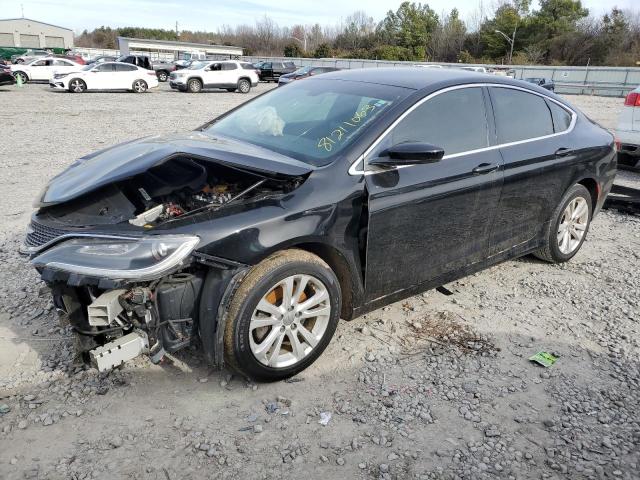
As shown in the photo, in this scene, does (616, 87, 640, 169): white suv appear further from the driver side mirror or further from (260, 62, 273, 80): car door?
(260, 62, 273, 80): car door

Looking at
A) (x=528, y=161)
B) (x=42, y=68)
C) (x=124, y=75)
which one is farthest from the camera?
(x=42, y=68)

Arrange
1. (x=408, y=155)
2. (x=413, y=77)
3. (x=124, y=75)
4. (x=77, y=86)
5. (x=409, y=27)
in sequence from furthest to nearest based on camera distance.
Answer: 1. (x=409, y=27)
2. (x=124, y=75)
3. (x=77, y=86)
4. (x=413, y=77)
5. (x=408, y=155)

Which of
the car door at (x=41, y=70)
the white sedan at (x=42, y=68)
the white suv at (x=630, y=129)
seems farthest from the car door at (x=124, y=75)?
the white suv at (x=630, y=129)

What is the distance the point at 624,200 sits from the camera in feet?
21.6

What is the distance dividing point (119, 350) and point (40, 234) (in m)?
0.81

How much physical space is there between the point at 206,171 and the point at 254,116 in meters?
0.99

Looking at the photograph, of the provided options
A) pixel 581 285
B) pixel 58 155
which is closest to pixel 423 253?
pixel 581 285

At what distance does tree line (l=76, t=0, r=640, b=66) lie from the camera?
58.8 metres

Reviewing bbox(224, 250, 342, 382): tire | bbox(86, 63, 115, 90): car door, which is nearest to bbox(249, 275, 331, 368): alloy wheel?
bbox(224, 250, 342, 382): tire

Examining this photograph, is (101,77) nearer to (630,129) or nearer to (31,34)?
(630,129)

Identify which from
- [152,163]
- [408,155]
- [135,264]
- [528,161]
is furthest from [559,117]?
[135,264]

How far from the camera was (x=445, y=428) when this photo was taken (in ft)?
8.93

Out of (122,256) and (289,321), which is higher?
(122,256)

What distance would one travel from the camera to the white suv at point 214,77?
981 inches
